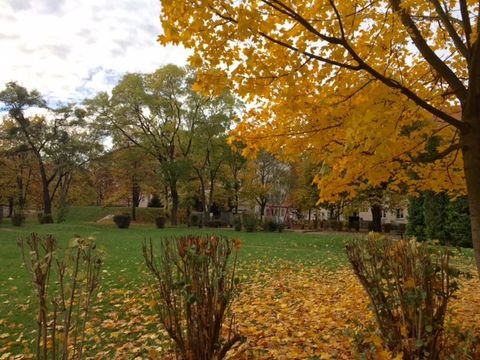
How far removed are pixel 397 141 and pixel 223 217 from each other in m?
40.4

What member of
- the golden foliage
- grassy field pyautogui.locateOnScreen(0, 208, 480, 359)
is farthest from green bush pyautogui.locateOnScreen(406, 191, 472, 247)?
the golden foliage

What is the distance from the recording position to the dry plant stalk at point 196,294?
8.87 feet

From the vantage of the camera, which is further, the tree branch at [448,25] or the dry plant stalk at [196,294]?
the tree branch at [448,25]

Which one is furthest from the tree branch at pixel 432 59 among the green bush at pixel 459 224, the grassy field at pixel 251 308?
the green bush at pixel 459 224

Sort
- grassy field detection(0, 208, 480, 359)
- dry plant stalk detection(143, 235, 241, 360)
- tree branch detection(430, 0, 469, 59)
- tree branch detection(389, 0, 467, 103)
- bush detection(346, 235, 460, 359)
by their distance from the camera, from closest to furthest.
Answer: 1. dry plant stalk detection(143, 235, 241, 360)
2. bush detection(346, 235, 460, 359)
3. tree branch detection(389, 0, 467, 103)
4. tree branch detection(430, 0, 469, 59)
5. grassy field detection(0, 208, 480, 359)

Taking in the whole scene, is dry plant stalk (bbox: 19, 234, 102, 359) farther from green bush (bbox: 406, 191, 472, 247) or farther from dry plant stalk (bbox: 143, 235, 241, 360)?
green bush (bbox: 406, 191, 472, 247)

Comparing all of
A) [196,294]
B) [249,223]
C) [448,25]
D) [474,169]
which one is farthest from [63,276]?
[249,223]

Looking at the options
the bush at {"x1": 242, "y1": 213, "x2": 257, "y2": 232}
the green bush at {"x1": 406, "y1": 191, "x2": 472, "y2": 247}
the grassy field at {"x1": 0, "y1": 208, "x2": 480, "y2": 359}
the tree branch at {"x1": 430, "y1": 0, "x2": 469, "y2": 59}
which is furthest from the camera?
the bush at {"x1": 242, "y1": 213, "x2": 257, "y2": 232}

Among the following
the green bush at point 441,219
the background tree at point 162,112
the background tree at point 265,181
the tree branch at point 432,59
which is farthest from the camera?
the background tree at point 265,181

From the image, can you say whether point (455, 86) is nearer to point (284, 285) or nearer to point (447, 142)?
point (447, 142)

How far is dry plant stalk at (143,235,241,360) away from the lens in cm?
271

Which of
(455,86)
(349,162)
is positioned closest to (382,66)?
(455,86)

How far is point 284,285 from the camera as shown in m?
7.50

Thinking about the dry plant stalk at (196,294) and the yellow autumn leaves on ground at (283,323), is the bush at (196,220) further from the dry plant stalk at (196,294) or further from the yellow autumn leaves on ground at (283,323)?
the dry plant stalk at (196,294)
